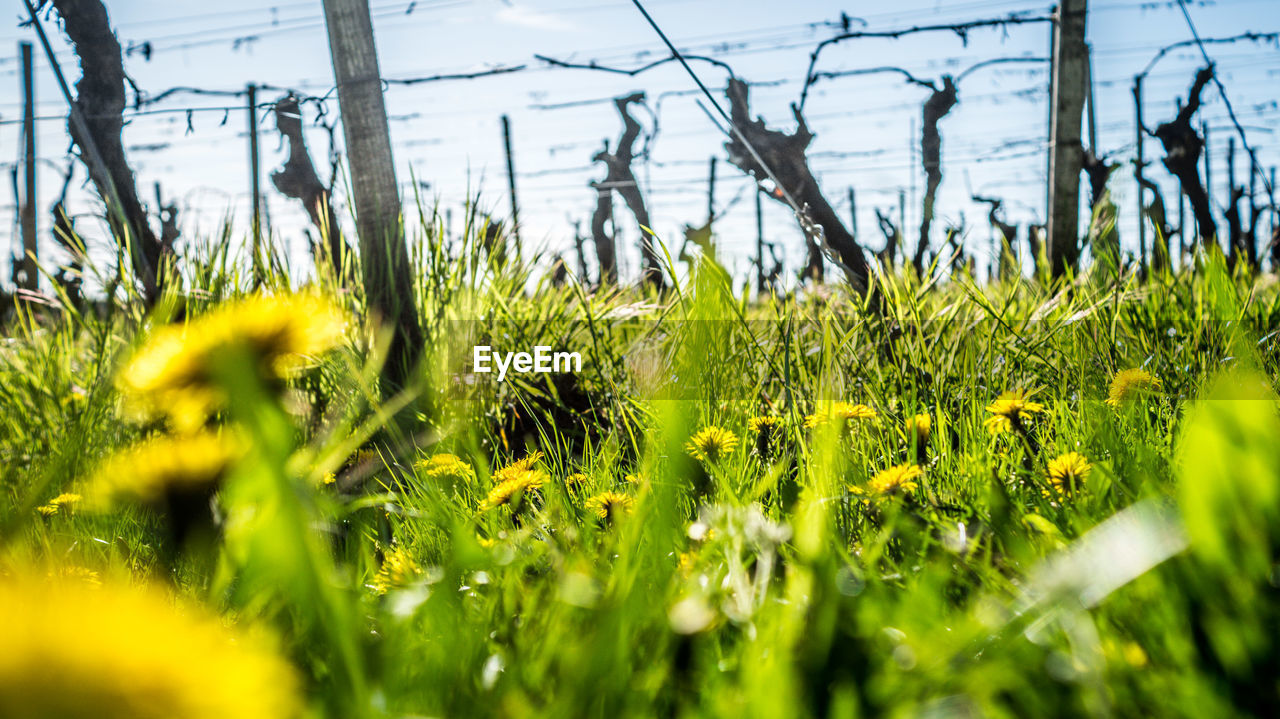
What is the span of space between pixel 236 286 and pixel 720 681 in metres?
2.10

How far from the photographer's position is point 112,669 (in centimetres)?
22

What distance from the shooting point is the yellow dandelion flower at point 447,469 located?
1.25 meters

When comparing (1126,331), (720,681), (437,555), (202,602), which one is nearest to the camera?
(720,681)

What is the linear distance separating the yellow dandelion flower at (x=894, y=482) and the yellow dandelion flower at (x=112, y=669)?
0.72m

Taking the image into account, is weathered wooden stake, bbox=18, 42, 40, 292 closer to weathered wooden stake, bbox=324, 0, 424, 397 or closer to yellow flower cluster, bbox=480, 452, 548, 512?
weathered wooden stake, bbox=324, 0, 424, 397

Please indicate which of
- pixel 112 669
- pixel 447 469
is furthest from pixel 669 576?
pixel 447 469

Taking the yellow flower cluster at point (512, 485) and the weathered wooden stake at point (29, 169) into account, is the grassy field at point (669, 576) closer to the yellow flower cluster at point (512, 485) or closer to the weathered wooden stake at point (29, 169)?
the yellow flower cluster at point (512, 485)

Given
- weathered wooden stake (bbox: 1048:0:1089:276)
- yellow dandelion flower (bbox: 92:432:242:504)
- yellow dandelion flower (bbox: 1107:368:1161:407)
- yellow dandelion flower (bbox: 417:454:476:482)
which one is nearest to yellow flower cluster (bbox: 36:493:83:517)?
yellow dandelion flower (bbox: 417:454:476:482)

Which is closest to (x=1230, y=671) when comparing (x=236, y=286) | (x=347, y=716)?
(x=347, y=716)

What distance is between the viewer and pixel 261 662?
0.83ft

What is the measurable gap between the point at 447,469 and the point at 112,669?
106cm

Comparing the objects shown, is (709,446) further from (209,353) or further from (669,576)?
(209,353)

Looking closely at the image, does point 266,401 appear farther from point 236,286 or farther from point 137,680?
point 236,286

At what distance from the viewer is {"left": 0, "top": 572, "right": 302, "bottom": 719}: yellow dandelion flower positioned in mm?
213
